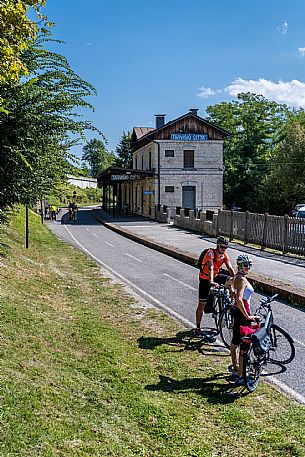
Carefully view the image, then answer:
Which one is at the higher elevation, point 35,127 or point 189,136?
point 189,136

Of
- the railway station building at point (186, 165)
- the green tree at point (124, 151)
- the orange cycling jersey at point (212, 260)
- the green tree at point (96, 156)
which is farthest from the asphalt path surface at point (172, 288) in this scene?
the green tree at point (96, 156)

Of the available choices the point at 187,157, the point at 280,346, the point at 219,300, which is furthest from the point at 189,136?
the point at 280,346

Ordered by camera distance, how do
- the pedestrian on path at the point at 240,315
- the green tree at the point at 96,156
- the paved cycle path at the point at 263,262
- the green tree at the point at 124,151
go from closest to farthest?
the pedestrian on path at the point at 240,315
the paved cycle path at the point at 263,262
the green tree at the point at 124,151
the green tree at the point at 96,156

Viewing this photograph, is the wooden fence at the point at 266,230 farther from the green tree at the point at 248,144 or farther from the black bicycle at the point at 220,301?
the green tree at the point at 248,144

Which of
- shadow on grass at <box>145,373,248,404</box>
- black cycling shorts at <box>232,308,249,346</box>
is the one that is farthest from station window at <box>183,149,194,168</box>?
shadow on grass at <box>145,373,248,404</box>

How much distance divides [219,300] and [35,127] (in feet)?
18.3

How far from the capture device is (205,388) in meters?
6.15

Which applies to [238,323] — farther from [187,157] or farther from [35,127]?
[187,157]

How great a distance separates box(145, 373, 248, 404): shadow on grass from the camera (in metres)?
5.88

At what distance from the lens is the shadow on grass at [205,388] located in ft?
19.3

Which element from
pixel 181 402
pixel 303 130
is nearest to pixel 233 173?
pixel 303 130

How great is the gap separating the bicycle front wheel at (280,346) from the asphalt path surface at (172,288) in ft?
0.44

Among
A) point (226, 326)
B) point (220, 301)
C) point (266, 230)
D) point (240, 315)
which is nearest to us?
point (240, 315)

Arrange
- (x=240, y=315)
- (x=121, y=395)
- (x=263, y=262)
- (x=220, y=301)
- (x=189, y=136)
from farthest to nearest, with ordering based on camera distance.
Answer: (x=189, y=136) → (x=263, y=262) → (x=220, y=301) → (x=240, y=315) → (x=121, y=395)
